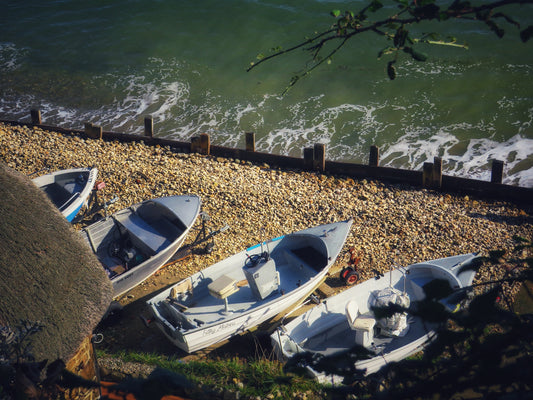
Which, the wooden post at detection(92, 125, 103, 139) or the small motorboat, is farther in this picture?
the wooden post at detection(92, 125, 103, 139)

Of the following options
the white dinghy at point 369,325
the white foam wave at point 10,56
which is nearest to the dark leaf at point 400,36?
the white dinghy at point 369,325

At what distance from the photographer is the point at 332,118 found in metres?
19.0

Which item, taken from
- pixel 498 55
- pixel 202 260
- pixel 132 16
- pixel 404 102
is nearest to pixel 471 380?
pixel 202 260

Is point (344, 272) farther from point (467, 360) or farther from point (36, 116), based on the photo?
point (36, 116)

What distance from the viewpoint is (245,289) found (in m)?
9.59

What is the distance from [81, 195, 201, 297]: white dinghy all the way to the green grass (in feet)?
6.36

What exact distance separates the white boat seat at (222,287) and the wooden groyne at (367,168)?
5.86m

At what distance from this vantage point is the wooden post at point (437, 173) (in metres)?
12.6

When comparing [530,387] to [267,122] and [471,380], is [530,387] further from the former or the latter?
[267,122]

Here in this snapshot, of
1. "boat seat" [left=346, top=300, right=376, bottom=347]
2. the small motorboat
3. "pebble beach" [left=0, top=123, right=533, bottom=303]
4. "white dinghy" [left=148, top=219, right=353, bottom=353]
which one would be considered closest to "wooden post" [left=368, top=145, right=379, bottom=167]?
"pebble beach" [left=0, top=123, right=533, bottom=303]

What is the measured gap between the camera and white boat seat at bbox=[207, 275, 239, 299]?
28.3 ft

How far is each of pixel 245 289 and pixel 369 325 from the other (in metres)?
2.63

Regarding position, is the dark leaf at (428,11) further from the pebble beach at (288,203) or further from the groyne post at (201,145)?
the groyne post at (201,145)

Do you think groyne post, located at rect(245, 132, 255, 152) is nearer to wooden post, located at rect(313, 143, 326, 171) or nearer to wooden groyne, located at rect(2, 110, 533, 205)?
wooden groyne, located at rect(2, 110, 533, 205)
